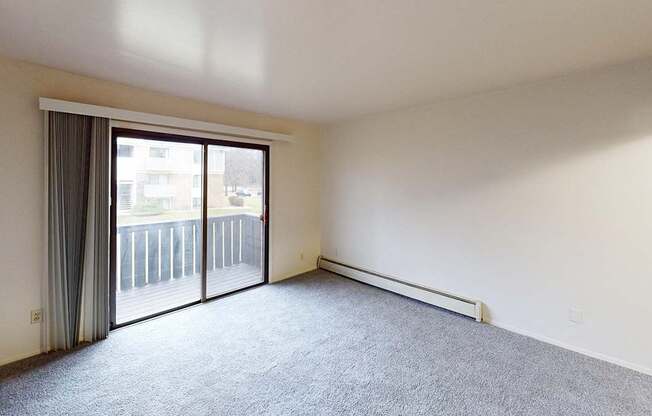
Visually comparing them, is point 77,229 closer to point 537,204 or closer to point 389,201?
point 389,201

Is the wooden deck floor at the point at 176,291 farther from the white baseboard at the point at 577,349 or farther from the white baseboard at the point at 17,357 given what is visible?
the white baseboard at the point at 577,349

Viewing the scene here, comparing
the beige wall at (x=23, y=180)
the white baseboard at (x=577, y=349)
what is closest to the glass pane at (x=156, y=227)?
the beige wall at (x=23, y=180)

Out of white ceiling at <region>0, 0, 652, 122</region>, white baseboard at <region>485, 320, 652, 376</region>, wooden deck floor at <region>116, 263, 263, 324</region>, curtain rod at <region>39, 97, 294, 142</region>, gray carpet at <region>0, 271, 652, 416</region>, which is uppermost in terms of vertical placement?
white ceiling at <region>0, 0, 652, 122</region>

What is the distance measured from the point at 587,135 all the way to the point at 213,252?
4046mm

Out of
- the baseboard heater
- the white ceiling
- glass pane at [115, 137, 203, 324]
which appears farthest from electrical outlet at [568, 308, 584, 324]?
glass pane at [115, 137, 203, 324]

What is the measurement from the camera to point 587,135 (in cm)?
248

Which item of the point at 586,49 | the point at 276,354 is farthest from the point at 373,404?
the point at 586,49

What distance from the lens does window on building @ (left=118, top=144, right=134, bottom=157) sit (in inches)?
113

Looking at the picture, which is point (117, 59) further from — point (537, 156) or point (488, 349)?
point (488, 349)

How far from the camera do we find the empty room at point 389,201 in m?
1.87

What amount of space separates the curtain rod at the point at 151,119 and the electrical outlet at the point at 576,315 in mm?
3690

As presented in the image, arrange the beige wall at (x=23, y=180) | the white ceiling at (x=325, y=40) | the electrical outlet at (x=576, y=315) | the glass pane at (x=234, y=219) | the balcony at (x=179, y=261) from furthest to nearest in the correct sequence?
the glass pane at (x=234, y=219)
the balcony at (x=179, y=261)
the electrical outlet at (x=576, y=315)
the beige wall at (x=23, y=180)
the white ceiling at (x=325, y=40)

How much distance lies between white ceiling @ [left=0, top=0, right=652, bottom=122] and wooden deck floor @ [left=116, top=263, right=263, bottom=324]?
2.17 m

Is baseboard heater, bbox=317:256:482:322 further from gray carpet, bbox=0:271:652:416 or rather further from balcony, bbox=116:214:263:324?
balcony, bbox=116:214:263:324
